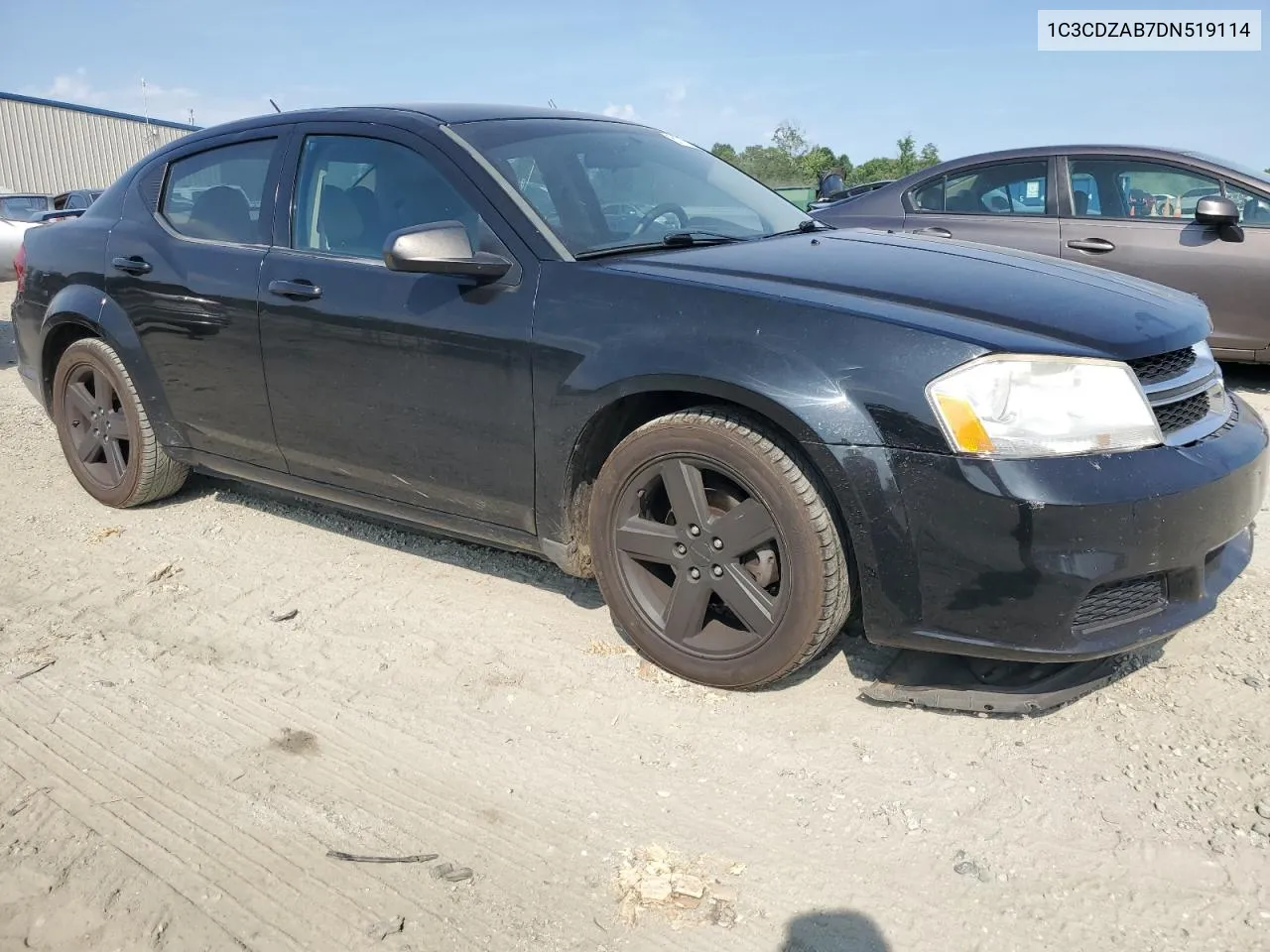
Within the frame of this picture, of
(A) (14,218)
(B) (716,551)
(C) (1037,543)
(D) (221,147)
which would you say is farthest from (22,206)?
(C) (1037,543)

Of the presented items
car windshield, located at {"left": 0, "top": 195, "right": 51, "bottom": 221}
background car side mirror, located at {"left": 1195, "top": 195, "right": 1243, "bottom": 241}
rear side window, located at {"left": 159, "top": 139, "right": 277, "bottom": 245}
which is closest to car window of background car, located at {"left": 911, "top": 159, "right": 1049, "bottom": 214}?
background car side mirror, located at {"left": 1195, "top": 195, "right": 1243, "bottom": 241}

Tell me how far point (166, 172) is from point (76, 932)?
328 cm

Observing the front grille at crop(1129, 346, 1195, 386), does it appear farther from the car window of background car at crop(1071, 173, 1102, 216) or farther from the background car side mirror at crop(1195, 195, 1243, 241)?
the car window of background car at crop(1071, 173, 1102, 216)

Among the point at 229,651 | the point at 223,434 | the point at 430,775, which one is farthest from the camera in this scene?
the point at 223,434

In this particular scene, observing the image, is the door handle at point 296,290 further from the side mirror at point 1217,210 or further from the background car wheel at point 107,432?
the side mirror at point 1217,210

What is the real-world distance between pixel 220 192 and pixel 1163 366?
11.1ft

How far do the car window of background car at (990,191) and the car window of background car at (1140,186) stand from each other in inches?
9.0

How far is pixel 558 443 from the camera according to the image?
307cm

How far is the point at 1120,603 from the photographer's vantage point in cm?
255

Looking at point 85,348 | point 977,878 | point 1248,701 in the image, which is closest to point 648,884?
point 977,878

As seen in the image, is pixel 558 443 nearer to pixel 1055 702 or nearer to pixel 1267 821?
pixel 1055 702

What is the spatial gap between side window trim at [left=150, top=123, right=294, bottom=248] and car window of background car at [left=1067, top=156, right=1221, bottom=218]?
498 centimetres

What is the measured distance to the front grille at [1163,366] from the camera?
2629 mm

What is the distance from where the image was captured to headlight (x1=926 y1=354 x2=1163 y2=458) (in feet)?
7.99
